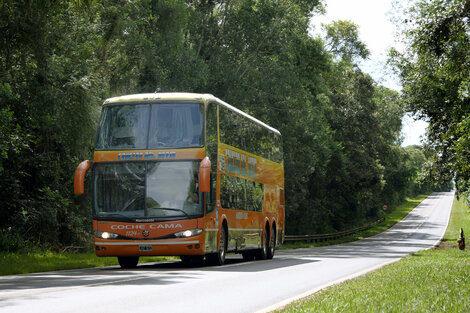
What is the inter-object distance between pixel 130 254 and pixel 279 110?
2830 centimetres

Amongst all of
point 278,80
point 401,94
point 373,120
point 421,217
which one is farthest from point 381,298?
point 421,217

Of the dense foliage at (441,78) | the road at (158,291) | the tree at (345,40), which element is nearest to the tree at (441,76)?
the dense foliage at (441,78)

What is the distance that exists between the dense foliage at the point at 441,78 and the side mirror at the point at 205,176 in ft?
27.6

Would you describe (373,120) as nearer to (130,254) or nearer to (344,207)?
(344,207)

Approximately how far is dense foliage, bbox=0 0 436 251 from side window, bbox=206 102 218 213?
14.7 feet

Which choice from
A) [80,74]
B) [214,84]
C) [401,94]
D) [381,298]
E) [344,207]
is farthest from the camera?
[344,207]

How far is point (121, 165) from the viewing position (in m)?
20.1

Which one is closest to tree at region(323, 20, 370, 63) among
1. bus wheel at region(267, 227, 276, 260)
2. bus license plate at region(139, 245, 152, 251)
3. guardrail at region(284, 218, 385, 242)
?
guardrail at region(284, 218, 385, 242)

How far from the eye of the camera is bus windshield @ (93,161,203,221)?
19844mm

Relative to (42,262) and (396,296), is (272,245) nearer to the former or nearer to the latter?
(42,262)

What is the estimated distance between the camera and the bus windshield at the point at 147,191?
1984cm

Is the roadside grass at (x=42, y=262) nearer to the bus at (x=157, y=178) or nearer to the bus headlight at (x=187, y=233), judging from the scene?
the bus at (x=157, y=178)

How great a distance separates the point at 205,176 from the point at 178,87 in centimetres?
2421

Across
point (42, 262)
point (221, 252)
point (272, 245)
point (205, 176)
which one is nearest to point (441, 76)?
point (272, 245)
